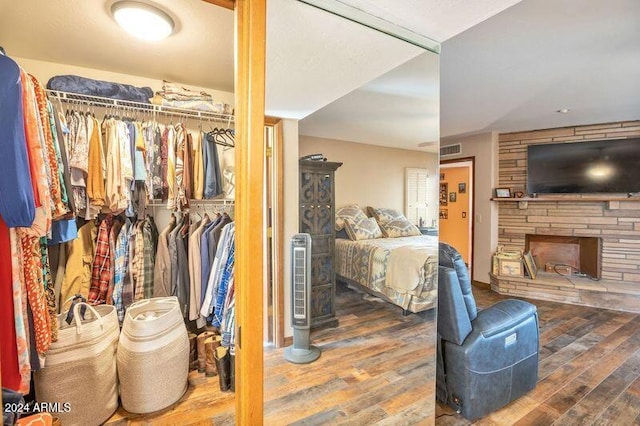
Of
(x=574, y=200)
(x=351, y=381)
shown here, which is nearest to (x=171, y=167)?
(x=351, y=381)

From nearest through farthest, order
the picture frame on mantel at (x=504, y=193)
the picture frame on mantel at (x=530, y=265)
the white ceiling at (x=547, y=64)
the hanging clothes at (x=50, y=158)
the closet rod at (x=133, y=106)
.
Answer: the hanging clothes at (x=50, y=158)
the white ceiling at (x=547, y=64)
the closet rod at (x=133, y=106)
the picture frame on mantel at (x=530, y=265)
the picture frame on mantel at (x=504, y=193)

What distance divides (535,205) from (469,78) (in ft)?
8.63

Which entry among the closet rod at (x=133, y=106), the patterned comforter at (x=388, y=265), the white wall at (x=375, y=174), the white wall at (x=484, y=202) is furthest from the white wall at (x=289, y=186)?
the white wall at (x=484, y=202)

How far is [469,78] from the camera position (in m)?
2.39

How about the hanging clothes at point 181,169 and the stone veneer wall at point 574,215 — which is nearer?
the hanging clothes at point 181,169

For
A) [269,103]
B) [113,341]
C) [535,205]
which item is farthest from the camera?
[535,205]

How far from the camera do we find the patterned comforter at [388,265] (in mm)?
1675

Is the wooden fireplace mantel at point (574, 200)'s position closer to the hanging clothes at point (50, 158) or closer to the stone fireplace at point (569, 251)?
the stone fireplace at point (569, 251)

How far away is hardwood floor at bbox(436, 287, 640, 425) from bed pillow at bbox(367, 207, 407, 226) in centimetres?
122

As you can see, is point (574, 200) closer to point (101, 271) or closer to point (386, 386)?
point (386, 386)

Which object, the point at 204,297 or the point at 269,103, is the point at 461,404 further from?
the point at 269,103

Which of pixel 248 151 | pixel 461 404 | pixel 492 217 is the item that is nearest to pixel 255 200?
pixel 248 151

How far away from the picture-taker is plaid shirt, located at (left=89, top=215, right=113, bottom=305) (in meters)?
1.89

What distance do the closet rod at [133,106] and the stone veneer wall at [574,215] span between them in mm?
4049
